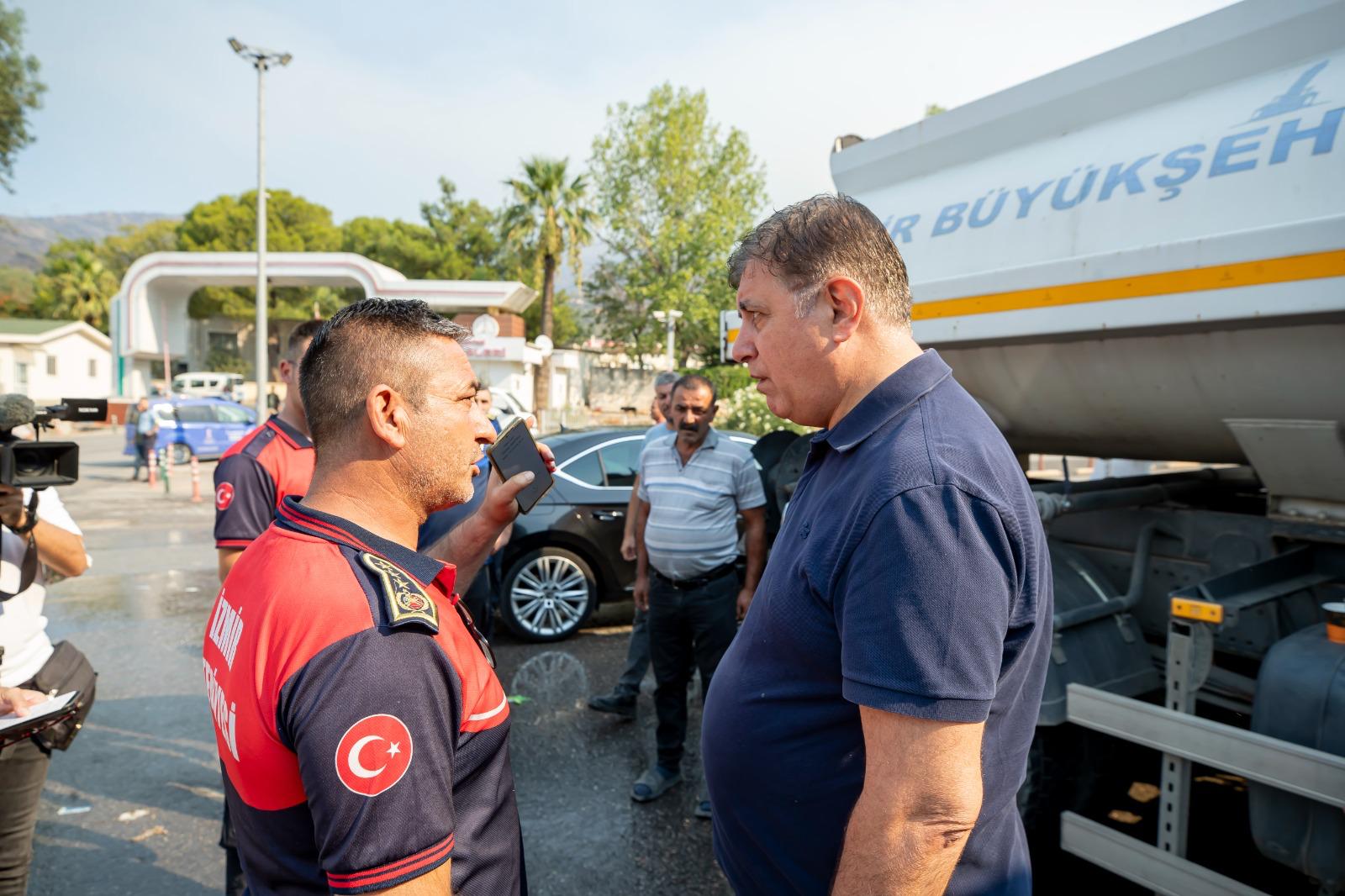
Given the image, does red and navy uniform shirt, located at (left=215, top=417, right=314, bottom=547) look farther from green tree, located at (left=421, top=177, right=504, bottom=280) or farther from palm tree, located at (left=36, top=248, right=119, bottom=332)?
palm tree, located at (left=36, top=248, right=119, bottom=332)

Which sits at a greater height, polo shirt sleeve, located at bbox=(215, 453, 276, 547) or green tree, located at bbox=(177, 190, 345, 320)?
green tree, located at bbox=(177, 190, 345, 320)

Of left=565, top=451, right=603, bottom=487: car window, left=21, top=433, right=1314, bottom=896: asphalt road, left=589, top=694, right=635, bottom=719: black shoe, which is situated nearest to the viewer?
left=21, top=433, right=1314, bottom=896: asphalt road

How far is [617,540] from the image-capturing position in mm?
6621

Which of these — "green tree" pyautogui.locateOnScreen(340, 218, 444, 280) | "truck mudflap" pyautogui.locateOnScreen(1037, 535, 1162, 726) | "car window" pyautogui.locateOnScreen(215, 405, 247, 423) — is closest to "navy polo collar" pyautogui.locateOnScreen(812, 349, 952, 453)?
"truck mudflap" pyautogui.locateOnScreen(1037, 535, 1162, 726)

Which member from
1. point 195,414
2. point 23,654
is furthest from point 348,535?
point 195,414

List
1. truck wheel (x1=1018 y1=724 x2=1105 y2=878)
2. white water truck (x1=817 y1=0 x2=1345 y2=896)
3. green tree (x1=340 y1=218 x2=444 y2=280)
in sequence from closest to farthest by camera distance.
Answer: white water truck (x1=817 y1=0 x2=1345 y2=896), truck wheel (x1=1018 y1=724 x2=1105 y2=878), green tree (x1=340 y1=218 x2=444 y2=280)

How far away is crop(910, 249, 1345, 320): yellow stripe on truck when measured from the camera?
235 centimetres

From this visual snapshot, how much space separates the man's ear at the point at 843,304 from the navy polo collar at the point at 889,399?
118mm

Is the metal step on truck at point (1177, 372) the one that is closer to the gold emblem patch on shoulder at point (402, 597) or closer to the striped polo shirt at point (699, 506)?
the striped polo shirt at point (699, 506)

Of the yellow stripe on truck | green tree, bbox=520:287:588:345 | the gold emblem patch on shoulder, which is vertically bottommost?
the gold emblem patch on shoulder

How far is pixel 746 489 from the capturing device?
4367 mm

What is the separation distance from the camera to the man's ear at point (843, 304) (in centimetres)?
→ 150

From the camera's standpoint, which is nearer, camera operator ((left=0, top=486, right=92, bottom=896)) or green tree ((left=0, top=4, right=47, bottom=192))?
camera operator ((left=0, top=486, right=92, bottom=896))

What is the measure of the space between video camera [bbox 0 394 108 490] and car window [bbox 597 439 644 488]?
14.2ft
